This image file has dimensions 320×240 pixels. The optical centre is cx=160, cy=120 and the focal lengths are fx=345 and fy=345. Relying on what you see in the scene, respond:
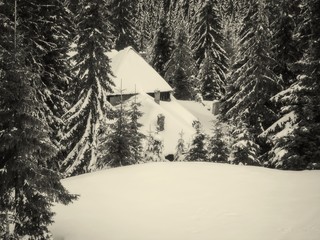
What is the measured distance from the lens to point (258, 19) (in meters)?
25.0

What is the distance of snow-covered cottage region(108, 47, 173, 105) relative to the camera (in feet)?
121

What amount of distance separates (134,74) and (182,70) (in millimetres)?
16186

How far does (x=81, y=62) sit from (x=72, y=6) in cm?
4015

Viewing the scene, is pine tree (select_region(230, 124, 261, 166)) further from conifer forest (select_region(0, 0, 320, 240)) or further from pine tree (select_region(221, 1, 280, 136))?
pine tree (select_region(221, 1, 280, 136))

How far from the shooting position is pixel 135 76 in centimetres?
3831

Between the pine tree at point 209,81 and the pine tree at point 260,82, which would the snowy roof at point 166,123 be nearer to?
the pine tree at point 260,82

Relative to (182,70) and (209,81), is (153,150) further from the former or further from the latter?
(209,81)

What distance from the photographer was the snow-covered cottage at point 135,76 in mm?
36747

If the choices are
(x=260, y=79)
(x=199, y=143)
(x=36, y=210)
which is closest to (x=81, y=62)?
(x=199, y=143)

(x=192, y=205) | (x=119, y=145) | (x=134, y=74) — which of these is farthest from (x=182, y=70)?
(x=192, y=205)

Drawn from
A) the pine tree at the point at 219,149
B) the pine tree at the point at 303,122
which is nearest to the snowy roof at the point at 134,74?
the pine tree at the point at 219,149

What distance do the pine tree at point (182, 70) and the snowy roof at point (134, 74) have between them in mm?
12944

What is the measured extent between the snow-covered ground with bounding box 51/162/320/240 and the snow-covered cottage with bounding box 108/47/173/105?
71.9ft

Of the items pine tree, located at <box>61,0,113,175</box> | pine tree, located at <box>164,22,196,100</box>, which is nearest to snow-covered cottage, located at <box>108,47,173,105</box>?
pine tree, located at <box>164,22,196,100</box>
